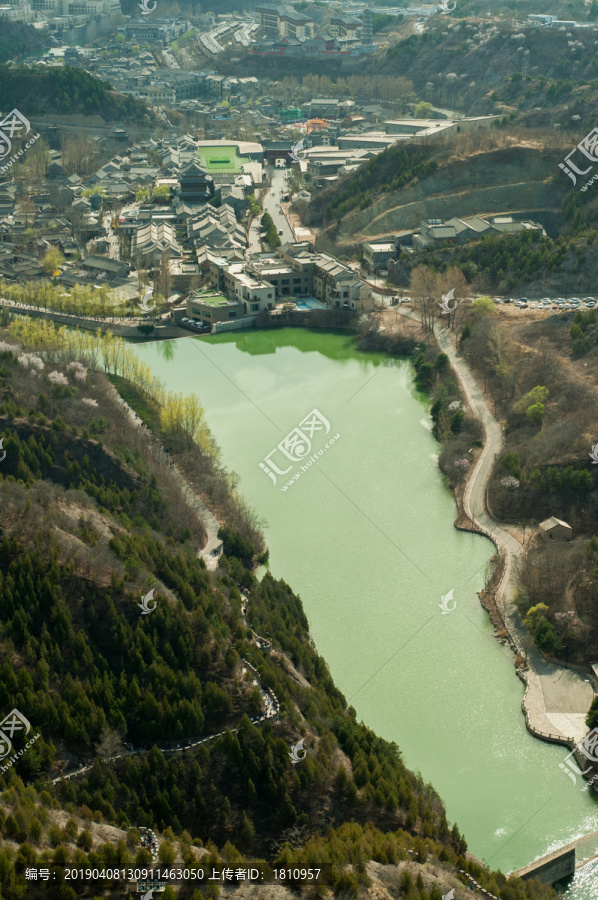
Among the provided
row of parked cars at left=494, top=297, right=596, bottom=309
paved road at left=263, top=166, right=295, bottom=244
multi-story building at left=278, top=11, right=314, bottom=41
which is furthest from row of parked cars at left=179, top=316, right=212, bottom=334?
multi-story building at left=278, top=11, right=314, bottom=41

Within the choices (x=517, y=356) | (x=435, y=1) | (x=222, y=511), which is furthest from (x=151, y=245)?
(x=435, y=1)

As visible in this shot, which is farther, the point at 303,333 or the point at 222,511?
the point at 303,333

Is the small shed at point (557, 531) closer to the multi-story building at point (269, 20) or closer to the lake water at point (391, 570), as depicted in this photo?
the lake water at point (391, 570)

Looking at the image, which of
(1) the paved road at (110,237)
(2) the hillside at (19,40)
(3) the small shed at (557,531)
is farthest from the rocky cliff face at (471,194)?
(2) the hillside at (19,40)

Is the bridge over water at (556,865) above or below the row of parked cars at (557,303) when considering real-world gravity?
below

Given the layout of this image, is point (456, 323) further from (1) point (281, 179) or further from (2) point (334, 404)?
(1) point (281, 179)

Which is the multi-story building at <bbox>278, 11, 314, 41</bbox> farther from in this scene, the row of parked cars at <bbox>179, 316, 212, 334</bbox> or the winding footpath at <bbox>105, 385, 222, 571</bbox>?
the winding footpath at <bbox>105, 385, 222, 571</bbox>

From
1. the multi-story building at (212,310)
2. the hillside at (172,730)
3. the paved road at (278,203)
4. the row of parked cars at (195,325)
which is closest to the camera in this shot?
the hillside at (172,730)

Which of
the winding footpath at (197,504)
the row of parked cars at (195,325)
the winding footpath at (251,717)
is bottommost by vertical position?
the row of parked cars at (195,325)
